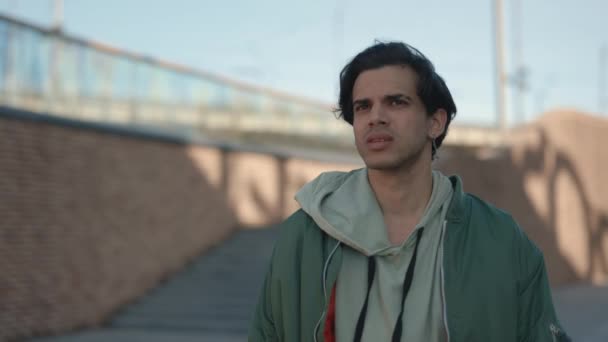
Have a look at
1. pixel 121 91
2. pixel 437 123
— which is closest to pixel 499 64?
pixel 121 91

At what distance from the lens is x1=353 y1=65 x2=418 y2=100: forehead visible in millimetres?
2043

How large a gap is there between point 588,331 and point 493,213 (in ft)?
28.5

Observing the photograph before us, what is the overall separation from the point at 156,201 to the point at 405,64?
36.3 ft

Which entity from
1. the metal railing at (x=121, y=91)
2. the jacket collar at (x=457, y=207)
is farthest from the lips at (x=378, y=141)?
the metal railing at (x=121, y=91)

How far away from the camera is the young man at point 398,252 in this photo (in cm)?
187

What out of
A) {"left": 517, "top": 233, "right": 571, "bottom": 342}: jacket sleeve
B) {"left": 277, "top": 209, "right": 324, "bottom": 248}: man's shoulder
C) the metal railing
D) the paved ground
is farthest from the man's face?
the metal railing

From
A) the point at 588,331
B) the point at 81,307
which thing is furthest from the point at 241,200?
the point at 588,331

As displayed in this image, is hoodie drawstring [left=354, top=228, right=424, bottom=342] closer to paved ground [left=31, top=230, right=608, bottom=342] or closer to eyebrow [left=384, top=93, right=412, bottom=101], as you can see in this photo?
eyebrow [left=384, top=93, right=412, bottom=101]

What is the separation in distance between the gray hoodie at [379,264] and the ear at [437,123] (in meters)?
0.16

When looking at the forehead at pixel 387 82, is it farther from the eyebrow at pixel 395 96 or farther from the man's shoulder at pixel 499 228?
the man's shoulder at pixel 499 228

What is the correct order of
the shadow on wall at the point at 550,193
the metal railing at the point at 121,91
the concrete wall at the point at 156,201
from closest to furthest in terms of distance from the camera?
the concrete wall at the point at 156,201 → the metal railing at the point at 121,91 → the shadow on wall at the point at 550,193

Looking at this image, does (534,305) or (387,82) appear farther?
(387,82)

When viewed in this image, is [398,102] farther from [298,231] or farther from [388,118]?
[298,231]

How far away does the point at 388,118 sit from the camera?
201 centimetres
